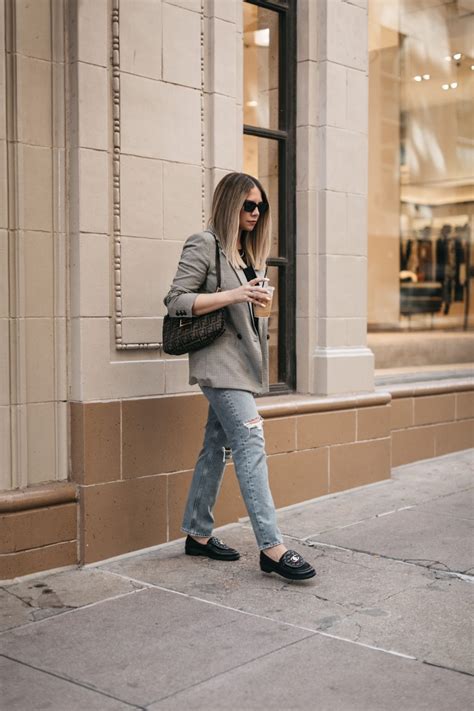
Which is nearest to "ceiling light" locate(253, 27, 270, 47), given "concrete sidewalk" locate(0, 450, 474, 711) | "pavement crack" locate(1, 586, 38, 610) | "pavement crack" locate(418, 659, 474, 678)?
"concrete sidewalk" locate(0, 450, 474, 711)

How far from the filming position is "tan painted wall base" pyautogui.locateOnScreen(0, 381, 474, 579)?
5184mm

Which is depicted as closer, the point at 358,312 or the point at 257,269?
the point at 257,269

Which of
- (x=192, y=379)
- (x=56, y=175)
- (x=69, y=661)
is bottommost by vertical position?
(x=69, y=661)

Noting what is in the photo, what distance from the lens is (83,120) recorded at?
17.3 feet

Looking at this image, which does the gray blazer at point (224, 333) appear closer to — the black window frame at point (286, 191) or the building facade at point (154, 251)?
the building facade at point (154, 251)

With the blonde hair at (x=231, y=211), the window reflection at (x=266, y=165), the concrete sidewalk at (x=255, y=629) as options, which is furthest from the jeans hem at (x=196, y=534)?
the window reflection at (x=266, y=165)

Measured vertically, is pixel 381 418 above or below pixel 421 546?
above

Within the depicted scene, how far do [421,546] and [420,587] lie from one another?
78 cm

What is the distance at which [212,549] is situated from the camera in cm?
543

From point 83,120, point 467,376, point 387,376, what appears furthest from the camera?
point 467,376

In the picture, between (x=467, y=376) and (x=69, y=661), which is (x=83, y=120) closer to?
(x=69, y=661)

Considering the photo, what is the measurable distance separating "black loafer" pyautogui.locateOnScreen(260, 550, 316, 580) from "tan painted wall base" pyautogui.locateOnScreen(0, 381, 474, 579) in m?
0.96

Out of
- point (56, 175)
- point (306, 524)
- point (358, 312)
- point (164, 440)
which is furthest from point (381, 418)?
point (56, 175)

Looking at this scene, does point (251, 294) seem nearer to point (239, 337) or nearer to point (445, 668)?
point (239, 337)
